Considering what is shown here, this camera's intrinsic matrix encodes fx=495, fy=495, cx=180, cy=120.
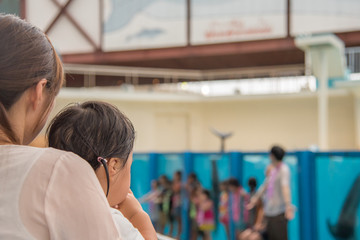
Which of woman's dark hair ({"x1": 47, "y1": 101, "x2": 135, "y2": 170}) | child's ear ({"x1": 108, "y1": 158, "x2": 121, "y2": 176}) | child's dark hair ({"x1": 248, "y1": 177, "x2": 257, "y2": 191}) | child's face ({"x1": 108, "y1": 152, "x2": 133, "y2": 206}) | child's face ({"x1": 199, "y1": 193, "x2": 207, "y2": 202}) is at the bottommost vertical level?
child's face ({"x1": 199, "y1": 193, "x2": 207, "y2": 202})

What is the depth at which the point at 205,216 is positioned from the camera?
9.24 metres

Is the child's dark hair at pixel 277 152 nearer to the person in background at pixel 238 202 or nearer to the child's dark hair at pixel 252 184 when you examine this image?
the person in background at pixel 238 202

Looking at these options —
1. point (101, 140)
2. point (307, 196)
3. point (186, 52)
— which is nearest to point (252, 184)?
point (307, 196)

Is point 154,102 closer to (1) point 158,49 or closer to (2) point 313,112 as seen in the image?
(1) point 158,49

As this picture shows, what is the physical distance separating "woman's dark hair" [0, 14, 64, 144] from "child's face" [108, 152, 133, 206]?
27 cm

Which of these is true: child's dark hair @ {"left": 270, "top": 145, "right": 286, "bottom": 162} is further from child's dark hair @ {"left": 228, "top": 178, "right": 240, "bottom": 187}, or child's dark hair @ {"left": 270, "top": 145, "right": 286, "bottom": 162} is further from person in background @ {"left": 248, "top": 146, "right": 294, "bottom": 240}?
child's dark hair @ {"left": 228, "top": 178, "right": 240, "bottom": 187}

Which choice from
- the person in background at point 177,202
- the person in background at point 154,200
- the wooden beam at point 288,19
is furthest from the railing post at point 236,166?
the wooden beam at point 288,19

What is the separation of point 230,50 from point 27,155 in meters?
23.6

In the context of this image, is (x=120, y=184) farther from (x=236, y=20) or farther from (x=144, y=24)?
(x=144, y=24)

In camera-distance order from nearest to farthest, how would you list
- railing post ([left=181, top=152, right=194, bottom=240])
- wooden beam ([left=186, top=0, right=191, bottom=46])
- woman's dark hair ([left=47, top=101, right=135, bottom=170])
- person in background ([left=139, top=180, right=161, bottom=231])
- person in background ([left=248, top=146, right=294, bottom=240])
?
woman's dark hair ([left=47, top=101, right=135, bottom=170]), person in background ([left=248, top=146, right=294, bottom=240]), railing post ([left=181, top=152, right=194, bottom=240]), person in background ([left=139, top=180, right=161, bottom=231]), wooden beam ([left=186, top=0, right=191, bottom=46])

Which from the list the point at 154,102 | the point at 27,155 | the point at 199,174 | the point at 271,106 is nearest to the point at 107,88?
the point at 154,102

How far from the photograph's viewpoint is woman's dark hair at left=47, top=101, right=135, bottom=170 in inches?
47.3

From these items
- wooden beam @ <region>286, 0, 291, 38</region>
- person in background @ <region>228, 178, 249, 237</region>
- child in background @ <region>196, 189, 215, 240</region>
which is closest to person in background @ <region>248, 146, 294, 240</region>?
person in background @ <region>228, 178, 249, 237</region>

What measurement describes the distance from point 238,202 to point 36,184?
768cm
